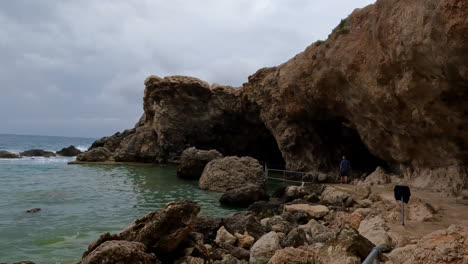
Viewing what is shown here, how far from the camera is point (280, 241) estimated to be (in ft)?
27.9

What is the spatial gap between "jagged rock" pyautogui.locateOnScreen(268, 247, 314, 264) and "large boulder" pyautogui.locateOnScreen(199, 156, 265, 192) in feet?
45.3

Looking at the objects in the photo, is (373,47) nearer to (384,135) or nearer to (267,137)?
(384,135)

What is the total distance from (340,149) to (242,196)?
12.8 m

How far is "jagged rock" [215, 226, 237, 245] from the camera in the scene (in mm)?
9317

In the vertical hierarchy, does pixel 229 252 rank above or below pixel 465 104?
below

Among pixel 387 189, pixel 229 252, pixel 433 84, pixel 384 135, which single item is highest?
pixel 433 84

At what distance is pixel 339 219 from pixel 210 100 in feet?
99.4

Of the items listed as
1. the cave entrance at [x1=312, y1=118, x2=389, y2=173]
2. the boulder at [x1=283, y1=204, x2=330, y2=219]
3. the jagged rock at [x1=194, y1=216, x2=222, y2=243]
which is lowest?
the jagged rock at [x1=194, y1=216, x2=222, y2=243]

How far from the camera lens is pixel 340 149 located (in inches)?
1050

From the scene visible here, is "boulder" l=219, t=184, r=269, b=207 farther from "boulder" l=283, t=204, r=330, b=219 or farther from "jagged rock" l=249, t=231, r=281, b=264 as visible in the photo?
"jagged rock" l=249, t=231, r=281, b=264

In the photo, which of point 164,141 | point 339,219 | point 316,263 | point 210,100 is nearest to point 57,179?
point 164,141

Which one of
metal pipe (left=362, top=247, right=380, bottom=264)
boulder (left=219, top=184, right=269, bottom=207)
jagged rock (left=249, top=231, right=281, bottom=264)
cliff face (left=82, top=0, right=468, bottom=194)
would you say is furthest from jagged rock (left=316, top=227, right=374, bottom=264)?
boulder (left=219, top=184, right=269, bottom=207)

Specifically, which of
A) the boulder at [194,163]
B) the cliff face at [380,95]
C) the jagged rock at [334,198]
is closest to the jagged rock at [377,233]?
the jagged rock at [334,198]

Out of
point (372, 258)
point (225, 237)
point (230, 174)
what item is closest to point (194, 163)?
point (230, 174)
